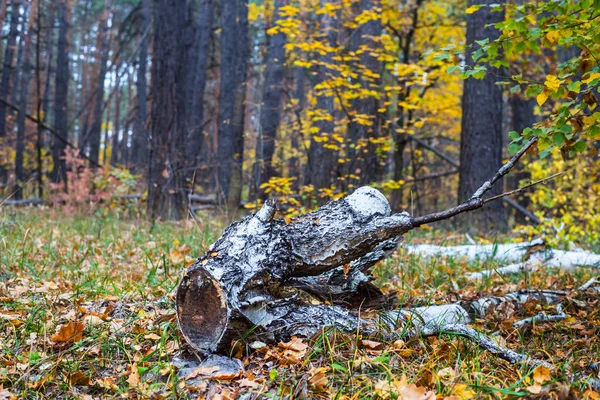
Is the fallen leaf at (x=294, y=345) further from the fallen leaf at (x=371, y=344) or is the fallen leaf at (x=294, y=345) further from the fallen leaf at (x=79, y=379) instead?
the fallen leaf at (x=79, y=379)

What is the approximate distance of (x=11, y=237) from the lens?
15.8ft

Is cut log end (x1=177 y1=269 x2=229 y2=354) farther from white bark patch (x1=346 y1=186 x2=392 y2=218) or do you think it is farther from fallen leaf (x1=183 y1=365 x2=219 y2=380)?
white bark patch (x1=346 y1=186 x2=392 y2=218)

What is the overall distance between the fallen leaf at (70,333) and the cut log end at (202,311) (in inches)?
22.0

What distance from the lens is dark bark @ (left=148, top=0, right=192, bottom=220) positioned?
767cm

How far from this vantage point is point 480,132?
7.78m

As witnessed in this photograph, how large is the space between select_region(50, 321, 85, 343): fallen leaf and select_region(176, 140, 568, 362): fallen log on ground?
56cm

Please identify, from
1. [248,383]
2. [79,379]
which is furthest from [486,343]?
[79,379]

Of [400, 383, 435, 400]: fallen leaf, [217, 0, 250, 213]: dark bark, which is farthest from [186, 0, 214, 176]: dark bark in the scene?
[400, 383, 435, 400]: fallen leaf

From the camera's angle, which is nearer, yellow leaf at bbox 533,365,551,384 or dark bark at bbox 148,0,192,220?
yellow leaf at bbox 533,365,551,384

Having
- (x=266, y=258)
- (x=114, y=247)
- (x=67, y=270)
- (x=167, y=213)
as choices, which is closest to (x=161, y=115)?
(x=167, y=213)

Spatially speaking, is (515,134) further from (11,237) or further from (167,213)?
(167,213)

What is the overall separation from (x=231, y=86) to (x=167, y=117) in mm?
5085

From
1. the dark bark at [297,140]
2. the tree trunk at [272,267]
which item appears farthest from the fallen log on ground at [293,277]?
the dark bark at [297,140]

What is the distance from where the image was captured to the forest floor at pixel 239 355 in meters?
2.12
